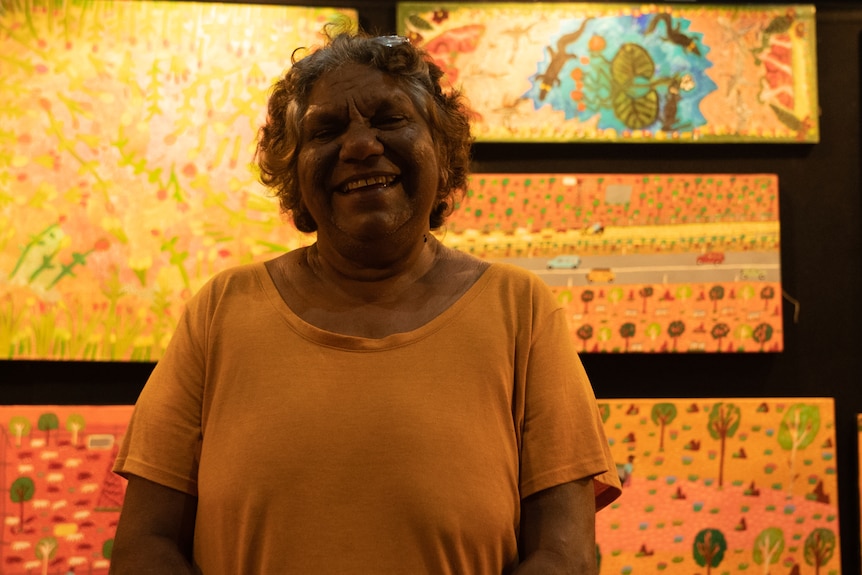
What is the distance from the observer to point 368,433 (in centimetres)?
89

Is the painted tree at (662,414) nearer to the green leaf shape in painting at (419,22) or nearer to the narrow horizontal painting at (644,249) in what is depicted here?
the narrow horizontal painting at (644,249)

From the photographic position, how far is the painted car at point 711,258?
172 cm

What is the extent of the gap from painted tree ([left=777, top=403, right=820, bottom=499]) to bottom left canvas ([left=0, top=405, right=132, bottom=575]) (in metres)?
1.30

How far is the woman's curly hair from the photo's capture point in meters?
1.02

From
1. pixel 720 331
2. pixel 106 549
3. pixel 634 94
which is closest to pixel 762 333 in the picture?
pixel 720 331

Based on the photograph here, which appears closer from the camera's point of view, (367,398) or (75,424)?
(367,398)

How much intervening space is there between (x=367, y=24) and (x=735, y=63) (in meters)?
0.77

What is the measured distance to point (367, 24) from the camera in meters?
→ 1.77

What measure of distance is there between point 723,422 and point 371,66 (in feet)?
3.57

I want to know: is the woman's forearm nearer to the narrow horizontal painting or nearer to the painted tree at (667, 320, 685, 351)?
the narrow horizontal painting

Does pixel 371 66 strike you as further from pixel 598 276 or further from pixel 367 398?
pixel 598 276

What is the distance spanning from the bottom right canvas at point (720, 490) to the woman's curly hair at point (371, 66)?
80 centimetres

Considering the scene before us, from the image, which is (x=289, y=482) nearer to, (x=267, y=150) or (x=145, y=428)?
(x=145, y=428)

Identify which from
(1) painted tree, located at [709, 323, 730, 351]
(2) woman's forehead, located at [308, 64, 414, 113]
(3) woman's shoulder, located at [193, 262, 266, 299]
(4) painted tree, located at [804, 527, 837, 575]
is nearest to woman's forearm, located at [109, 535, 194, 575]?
(3) woman's shoulder, located at [193, 262, 266, 299]
